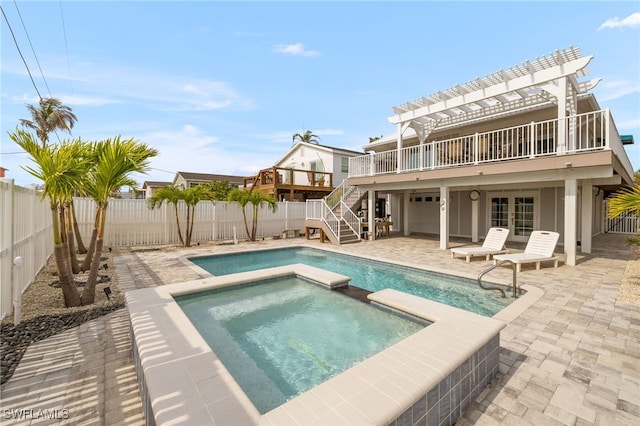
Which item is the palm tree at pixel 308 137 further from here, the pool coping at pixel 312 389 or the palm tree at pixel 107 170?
the pool coping at pixel 312 389

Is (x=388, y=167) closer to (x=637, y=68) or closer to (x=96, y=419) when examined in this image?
(x=637, y=68)

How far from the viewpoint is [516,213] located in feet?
44.2

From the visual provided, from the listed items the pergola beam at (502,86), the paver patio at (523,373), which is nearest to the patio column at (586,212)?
the pergola beam at (502,86)

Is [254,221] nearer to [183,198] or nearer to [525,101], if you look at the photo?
[183,198]

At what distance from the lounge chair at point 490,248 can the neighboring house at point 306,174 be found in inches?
421

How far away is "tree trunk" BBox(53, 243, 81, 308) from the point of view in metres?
4.87

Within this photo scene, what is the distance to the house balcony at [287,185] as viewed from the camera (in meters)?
18.1

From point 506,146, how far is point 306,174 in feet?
50.7

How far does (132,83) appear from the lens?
11.5m

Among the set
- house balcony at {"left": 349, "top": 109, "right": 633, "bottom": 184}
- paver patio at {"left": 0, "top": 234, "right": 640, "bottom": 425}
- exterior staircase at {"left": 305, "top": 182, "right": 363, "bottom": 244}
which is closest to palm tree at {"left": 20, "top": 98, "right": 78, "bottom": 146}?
exterior staircase at {"left": 305, "top": 182, "right": 363, "bottom": 244}

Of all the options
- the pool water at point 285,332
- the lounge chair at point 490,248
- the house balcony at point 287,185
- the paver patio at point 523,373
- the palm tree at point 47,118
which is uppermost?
the palm tree at point 47,118

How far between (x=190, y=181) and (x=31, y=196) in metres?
28.3

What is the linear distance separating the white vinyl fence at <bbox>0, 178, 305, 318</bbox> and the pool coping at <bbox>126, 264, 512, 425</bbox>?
2729mm

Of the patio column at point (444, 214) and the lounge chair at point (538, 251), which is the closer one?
the lounge chair at point (538, 251)
